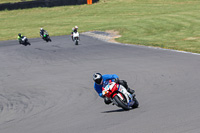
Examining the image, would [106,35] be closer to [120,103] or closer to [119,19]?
[119,19]

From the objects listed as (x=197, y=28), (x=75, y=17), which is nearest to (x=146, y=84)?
(x=197, y=28)

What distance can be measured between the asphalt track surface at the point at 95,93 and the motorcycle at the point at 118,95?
0.75ft

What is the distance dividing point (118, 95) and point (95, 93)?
9.91 feet

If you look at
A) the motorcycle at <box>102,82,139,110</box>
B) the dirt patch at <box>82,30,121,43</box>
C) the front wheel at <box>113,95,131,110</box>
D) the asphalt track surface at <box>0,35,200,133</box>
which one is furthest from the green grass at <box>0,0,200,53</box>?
the front wheel at <box>113,95,131,110</box>

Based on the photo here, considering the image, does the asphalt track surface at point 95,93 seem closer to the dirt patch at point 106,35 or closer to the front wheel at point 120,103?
the front wheel at point 120,103

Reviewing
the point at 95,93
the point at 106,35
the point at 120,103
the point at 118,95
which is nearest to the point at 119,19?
the point at 106,35

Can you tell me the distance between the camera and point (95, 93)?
12711mm

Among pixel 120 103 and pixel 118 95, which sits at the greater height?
pixel 118 95

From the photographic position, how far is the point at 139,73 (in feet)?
52.2

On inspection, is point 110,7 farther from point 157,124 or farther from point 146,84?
point 157,124

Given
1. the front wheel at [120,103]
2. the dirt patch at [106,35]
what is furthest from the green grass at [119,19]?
the front wheel at [120,103]

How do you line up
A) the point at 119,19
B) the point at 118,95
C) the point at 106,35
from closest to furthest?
→ the point at 118,95 → the point at 106,35 → the point at 119,19

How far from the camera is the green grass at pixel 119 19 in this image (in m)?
37.1

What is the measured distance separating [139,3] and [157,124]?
182 ft
